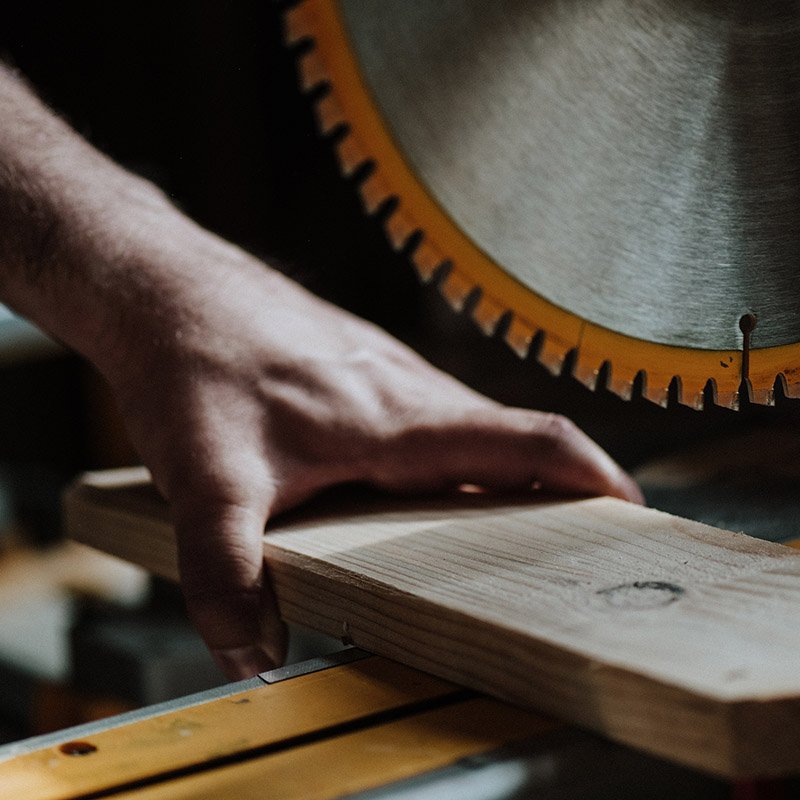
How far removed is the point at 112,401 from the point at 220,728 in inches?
132

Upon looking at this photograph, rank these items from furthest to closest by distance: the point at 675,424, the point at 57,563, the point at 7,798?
the point at 57,563, the point at 675,424, the point at 7,798

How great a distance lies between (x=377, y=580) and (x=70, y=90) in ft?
10.9

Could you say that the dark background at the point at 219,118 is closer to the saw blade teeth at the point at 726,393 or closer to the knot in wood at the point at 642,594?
the saw blade teeth at the point at 726,393

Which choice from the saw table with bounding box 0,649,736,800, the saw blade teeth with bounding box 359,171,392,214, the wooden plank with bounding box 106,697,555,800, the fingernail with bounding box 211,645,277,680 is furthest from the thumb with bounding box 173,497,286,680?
the saw blade teeth with bounding box 359,171,392,214

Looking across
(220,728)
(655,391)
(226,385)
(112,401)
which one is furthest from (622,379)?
(112,401)

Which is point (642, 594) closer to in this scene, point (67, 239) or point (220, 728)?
point (220, 728)

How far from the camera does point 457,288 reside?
4.26 ft

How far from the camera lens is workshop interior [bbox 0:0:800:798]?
137cm

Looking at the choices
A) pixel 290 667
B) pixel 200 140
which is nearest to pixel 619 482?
pixel 290 667

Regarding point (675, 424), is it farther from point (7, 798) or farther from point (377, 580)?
point (7, 798)

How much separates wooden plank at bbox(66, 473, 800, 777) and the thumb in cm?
2

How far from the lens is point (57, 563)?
3.00 meters

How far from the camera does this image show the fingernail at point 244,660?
1121 millimetres

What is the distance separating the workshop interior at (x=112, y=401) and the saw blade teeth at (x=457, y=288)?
0.01m
